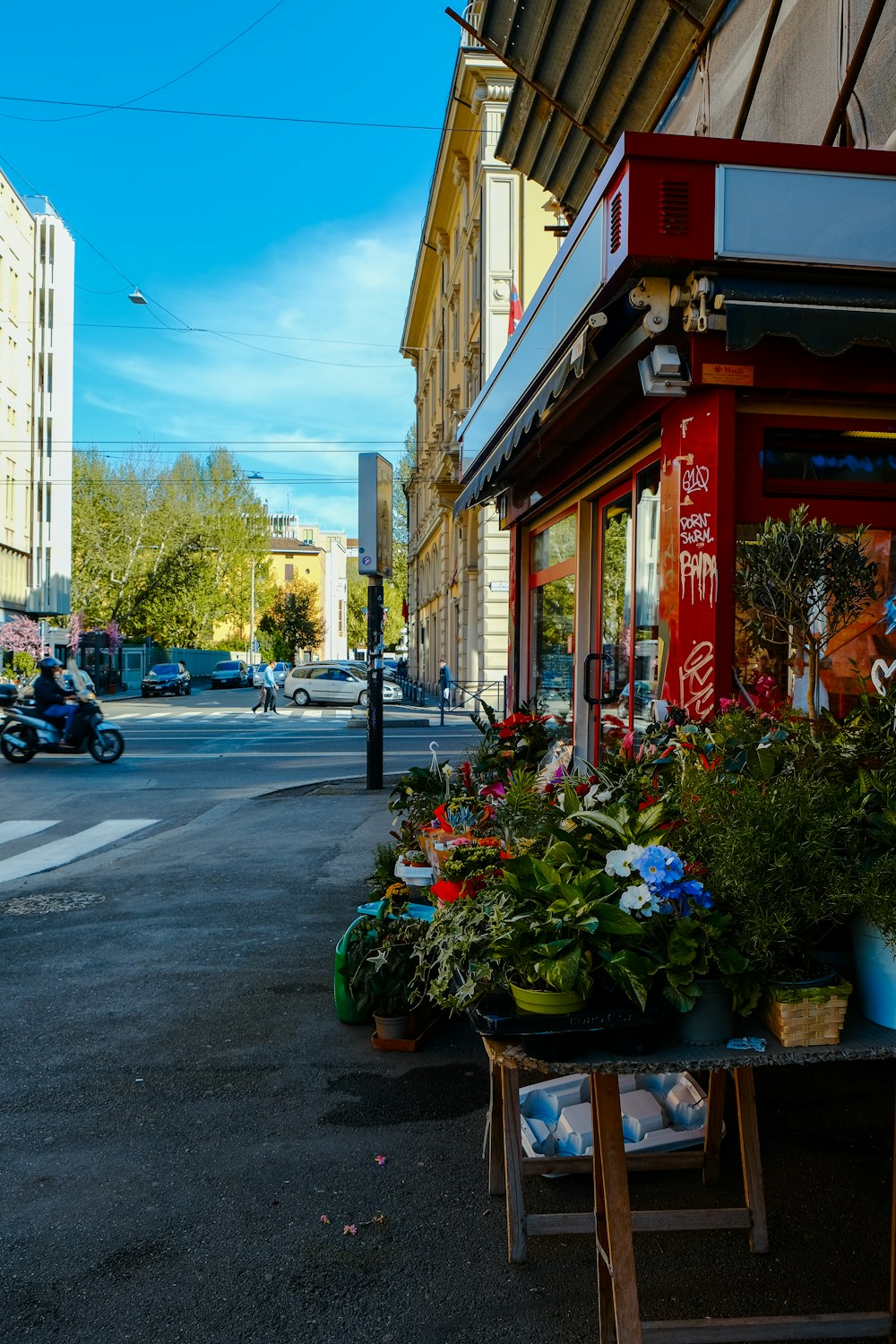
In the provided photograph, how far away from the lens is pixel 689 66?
7.67 m

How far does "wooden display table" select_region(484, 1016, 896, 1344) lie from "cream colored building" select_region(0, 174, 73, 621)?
138 ft

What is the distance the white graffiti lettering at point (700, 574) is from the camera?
442cm

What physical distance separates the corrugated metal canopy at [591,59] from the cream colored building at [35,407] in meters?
36.7

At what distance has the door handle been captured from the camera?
22.5ft

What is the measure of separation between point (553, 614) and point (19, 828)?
5.90 metres

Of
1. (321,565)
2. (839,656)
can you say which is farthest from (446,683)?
(321,565)

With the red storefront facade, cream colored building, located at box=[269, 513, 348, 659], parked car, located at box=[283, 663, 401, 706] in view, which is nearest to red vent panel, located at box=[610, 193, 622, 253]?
the red storefront facade

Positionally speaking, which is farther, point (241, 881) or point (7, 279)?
point (7, 279)

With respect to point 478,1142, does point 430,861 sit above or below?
above

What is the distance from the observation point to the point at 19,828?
1013 cm

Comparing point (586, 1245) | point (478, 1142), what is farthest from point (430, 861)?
point (586, 1245)

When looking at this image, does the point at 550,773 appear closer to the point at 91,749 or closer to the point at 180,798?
the point at 180,798

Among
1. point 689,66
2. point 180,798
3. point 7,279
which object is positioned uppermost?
point 7,279

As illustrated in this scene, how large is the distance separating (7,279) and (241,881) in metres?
41.8
